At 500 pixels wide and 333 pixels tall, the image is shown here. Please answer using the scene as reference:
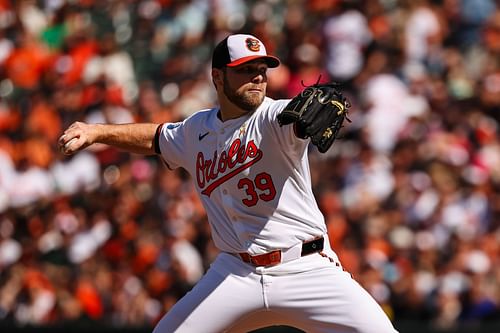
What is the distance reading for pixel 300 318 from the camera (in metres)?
5.61

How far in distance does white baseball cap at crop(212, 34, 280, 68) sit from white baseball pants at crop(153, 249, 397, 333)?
3.54 ft

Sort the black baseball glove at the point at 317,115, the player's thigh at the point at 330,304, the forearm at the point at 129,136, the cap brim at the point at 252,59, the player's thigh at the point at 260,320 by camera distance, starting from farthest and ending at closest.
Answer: the forearm at the point at 129,136, the player's thigh at the point at 260,320, the cap brim at the point at 252,59, the player's thigh at the point at 330,304, the black baseball glove at the point at 317,115

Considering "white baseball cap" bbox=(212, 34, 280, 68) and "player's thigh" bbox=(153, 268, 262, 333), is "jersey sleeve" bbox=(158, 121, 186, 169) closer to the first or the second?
"white baseball cap" bbox=(212, 34, 280, 68)

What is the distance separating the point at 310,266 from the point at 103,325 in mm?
4821

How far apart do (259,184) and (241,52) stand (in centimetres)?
71

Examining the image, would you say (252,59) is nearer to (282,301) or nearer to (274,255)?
(274,255)

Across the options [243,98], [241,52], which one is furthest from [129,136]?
[241,52]

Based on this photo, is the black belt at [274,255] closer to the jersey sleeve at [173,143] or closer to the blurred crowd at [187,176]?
the jersey sleeve at [173,143]

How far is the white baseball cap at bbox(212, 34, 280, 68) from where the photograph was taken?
5.56 metres

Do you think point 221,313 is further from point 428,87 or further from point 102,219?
point 428,87

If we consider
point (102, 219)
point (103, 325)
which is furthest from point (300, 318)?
point (102, 219)

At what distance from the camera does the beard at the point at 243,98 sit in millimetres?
5609

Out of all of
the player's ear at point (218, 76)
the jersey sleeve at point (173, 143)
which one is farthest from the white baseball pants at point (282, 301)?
the player's ear at point (218, 76)

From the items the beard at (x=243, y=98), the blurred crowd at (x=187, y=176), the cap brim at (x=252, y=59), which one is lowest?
the blurred crowd at (x=187, y=176)
